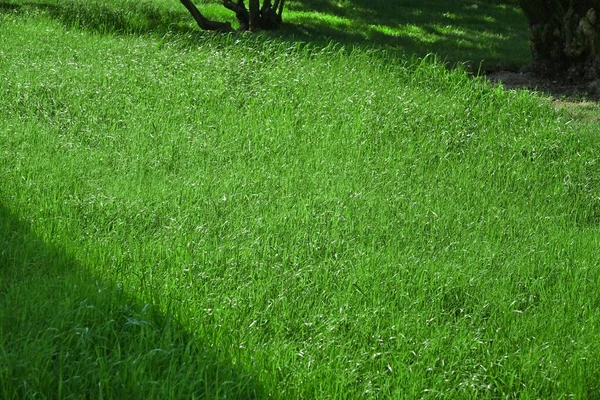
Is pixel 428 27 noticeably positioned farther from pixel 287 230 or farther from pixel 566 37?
pixel 287 230

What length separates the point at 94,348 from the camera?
361cm

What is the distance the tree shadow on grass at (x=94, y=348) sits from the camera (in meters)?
3.30

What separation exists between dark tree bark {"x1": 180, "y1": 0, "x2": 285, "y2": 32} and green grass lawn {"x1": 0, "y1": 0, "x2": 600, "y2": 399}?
5.66ft

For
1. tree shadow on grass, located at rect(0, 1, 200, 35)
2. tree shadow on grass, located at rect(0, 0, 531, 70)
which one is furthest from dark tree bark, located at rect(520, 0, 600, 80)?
tree shadow on grass, located at rect(0, 1, 200, 35)

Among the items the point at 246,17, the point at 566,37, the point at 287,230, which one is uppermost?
the point at 566,37

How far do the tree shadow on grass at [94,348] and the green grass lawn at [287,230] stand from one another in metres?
0.01

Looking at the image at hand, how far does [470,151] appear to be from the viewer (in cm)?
666

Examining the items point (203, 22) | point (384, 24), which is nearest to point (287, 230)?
point (203, 22)

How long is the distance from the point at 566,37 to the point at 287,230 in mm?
5107

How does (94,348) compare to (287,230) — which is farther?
(287,230)

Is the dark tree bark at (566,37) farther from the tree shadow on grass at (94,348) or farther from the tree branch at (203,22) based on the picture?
the tree shadow on grass at (94,348)

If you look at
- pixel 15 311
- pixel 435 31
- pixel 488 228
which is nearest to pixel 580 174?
pixel 488 228

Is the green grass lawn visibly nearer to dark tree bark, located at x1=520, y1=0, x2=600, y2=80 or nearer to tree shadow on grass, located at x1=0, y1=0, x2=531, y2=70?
dark tree bark, located at x1=520, y1=0, x2=600, y2=80

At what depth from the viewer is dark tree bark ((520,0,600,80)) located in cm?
865
